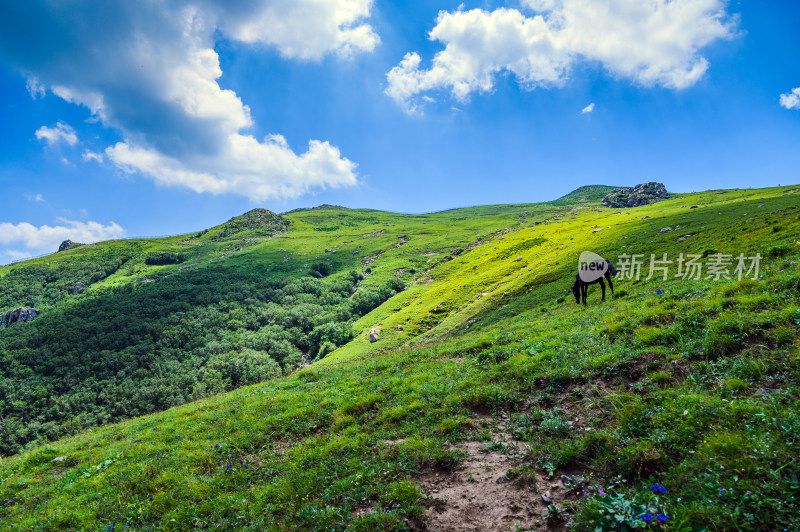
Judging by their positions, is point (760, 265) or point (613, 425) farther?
point (760, 265)

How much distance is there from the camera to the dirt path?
6.20 meters

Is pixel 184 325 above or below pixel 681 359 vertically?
below

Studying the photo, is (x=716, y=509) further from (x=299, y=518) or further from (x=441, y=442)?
Result: (x=299, y=518)

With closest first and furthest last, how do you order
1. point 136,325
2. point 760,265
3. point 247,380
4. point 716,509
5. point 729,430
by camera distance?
point 716,509 → point 729,430 → point 760,265 → point 247,380 → point 136,325

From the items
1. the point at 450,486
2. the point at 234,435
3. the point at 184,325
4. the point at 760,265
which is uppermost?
the point at 760,265

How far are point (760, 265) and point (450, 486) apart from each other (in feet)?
70.9

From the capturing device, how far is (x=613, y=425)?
755cm

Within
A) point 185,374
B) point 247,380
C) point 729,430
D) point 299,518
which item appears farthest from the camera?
point 185,374

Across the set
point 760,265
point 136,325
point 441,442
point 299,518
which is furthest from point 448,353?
point 136,325

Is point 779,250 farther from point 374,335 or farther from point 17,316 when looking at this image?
point 17,316

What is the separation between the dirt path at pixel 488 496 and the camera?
620cm
